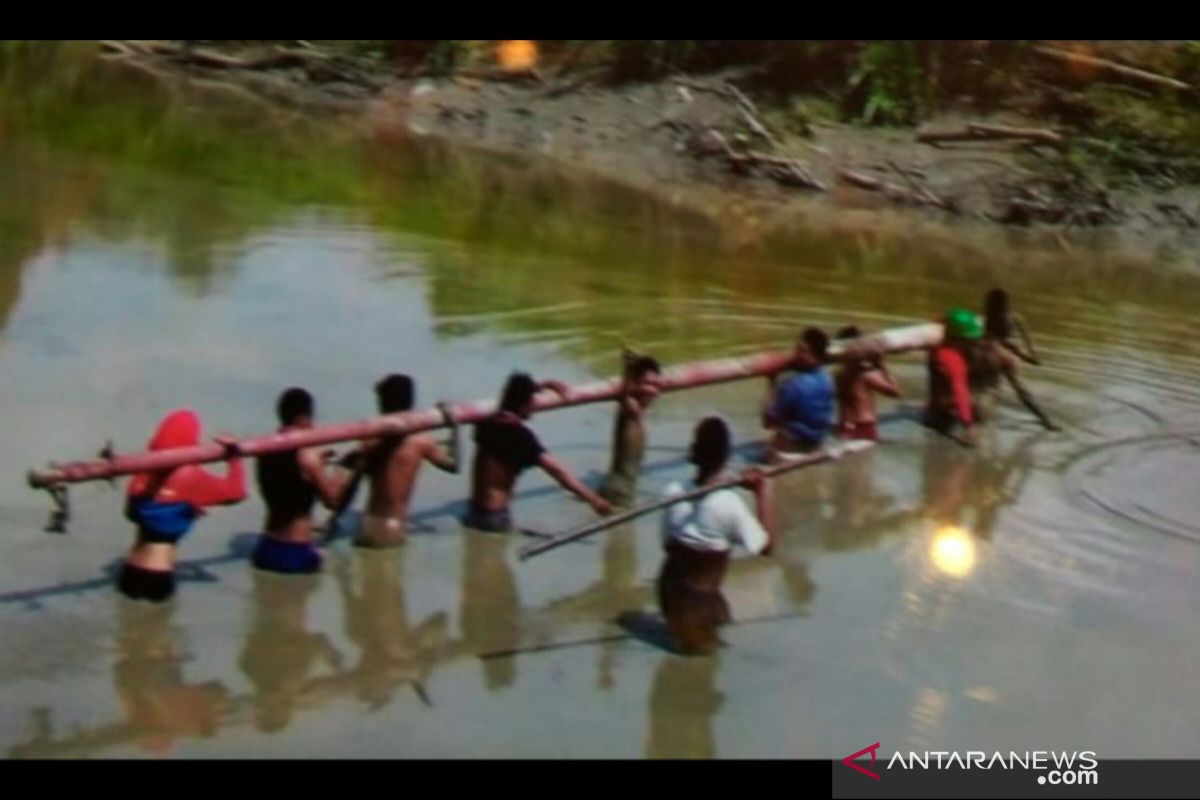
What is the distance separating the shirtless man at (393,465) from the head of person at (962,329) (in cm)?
378

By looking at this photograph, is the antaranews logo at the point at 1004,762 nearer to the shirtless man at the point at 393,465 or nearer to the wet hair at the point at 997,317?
the shirtless man at the point at 393,465

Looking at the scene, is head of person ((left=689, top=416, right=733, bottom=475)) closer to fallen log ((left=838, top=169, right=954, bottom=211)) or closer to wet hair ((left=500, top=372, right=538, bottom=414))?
wet hair ((left=500, top=372, right=538, bottom=414))

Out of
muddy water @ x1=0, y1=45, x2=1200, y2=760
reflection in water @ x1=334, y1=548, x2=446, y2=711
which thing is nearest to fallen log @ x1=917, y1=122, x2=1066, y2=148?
muddy water @ x1=0, y1=45, x2=1200, y2=760

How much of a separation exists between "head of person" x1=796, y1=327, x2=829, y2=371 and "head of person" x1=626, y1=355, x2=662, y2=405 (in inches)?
39.6

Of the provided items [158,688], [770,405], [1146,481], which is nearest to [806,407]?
[770,405]

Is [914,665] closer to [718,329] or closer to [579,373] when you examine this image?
[579,373]

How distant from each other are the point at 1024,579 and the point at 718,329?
523cm

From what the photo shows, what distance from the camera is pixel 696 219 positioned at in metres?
18.9

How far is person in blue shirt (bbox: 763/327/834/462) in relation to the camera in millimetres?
10047

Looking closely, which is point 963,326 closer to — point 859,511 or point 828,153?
point 859,511

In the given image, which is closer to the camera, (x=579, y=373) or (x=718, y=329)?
(x=579, y=373)
